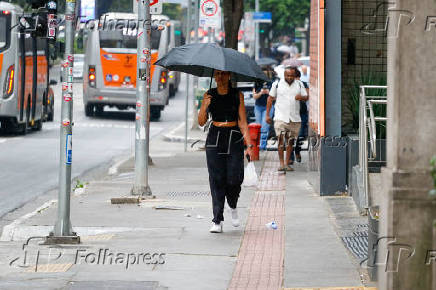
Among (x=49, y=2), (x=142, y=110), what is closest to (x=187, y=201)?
(x=142, y=110)

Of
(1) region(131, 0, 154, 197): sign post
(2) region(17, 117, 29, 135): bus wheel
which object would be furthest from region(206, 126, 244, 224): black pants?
(2) region(17, 117, 29, 135): bus wheel

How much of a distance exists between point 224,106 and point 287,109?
702cm

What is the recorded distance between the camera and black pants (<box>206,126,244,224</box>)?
1177 cm

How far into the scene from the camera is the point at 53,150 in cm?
2489

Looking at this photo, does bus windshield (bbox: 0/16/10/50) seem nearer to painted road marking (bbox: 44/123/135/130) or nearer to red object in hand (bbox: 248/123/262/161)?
painted road marking (bbox: 44/123/135/130)

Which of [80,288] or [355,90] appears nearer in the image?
[80,288]

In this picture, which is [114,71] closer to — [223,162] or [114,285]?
[223,162]

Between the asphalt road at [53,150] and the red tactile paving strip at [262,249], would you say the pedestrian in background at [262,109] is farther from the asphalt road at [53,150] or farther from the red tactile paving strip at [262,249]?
the red tactile paving strip at [262,249]

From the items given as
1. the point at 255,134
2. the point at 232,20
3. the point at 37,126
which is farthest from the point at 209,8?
the point at 37,126

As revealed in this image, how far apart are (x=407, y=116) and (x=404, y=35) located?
56 cm

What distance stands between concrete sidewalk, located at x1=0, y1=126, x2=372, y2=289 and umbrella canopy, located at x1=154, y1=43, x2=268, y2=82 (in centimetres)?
177

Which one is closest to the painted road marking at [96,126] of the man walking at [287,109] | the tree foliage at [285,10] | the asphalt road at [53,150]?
the asphalt road at [53,150]

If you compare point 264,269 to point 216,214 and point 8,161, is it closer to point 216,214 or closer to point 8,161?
point 216,214

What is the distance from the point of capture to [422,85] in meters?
7.50
